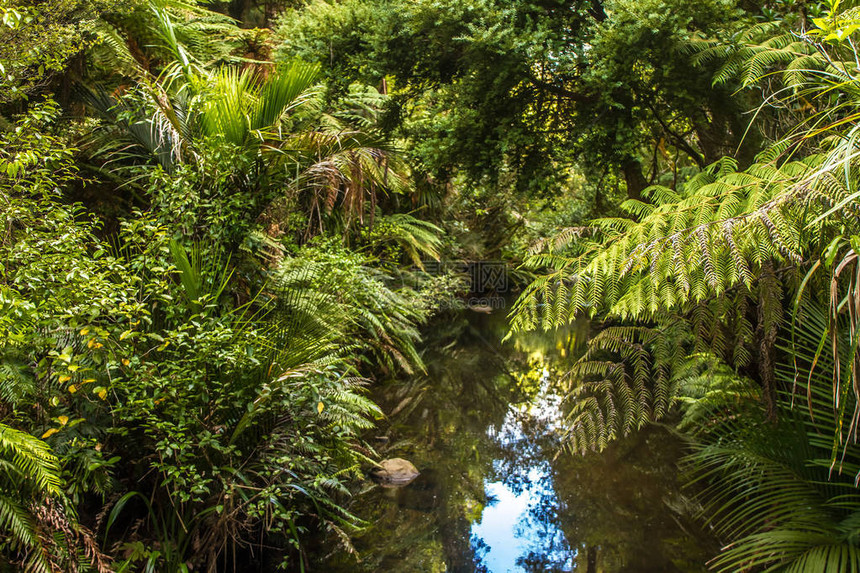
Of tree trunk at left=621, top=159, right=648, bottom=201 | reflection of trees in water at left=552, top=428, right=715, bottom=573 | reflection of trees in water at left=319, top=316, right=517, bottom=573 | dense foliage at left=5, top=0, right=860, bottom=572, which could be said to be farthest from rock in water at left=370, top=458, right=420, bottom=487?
tree trunk at left=621, top=159, right=648, bottom=201

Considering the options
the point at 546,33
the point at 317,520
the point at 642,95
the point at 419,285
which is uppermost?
the point at 546,33

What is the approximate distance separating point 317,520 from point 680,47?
4260 mm

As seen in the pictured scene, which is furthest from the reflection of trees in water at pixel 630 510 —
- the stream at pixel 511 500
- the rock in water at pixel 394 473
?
the rock in water at pixel 394 473

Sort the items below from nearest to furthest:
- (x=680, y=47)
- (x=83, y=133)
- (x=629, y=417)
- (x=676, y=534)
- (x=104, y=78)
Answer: (x=629, y=417), (x=680, y=47), (x=676, y=534), (x=83, y=133), (x=104, y=78)

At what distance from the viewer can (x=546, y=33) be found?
13.4 ft

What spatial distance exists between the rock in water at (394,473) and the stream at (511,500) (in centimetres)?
9

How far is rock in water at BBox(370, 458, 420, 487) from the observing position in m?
4.84

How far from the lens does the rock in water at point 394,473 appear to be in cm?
484

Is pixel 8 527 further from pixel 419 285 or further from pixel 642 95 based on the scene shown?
pixel 419 285

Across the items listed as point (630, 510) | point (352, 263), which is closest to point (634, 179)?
point (352, 263)

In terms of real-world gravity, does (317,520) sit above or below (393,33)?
below

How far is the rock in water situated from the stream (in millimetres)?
92

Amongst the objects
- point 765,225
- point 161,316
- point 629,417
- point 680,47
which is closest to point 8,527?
point 161,316

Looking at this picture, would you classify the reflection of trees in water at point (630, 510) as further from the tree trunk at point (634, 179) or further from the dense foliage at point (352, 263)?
the tree trunk at point (634, 179)
